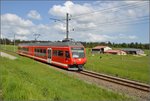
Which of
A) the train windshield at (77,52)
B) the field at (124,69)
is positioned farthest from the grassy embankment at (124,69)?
the train windshield at (77,52)

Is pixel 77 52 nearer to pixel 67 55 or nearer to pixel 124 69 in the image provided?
pixel 67 55

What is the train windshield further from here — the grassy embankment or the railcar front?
the grassy embankment

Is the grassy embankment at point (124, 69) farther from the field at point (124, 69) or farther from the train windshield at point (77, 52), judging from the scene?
the train windshield at point (77, 52)

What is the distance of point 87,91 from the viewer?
46.4 ft

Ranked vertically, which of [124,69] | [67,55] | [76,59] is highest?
[67,55]

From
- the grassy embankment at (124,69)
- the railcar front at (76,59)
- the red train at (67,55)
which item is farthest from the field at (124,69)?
the red train at (67,55)

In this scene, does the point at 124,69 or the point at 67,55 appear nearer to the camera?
the point at 67,55

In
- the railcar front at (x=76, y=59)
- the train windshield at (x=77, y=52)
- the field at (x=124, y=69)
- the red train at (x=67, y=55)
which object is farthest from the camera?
the train windshield at (x=77, y=52)

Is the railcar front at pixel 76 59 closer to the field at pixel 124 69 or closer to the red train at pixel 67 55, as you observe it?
the red train at pixel 67 55

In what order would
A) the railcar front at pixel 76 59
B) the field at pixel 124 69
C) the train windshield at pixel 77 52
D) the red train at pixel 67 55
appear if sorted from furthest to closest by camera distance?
the train windshield at pixel 77 52
the red train at pixel 67 55
the railcar front at pixel 76 59
the field at pixel 124 69

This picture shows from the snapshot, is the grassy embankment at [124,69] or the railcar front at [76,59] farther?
the railcar front at [76,59]

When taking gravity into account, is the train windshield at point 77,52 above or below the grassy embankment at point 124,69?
above

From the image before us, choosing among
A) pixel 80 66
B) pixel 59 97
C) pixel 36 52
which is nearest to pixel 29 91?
pixel 59 97

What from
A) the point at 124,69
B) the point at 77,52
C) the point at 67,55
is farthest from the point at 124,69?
the point at 67,55
